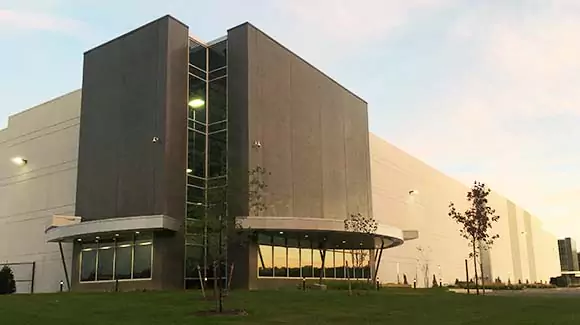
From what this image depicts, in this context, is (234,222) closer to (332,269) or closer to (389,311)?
(389,311)

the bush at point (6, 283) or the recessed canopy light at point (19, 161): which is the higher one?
the recessed canopy light at point (19, 161)

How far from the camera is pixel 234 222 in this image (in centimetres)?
2452

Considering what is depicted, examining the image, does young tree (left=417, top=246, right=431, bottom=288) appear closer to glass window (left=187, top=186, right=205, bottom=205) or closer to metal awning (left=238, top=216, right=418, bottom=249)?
metal awning (left=238, top=216, right=418, bottom=249)

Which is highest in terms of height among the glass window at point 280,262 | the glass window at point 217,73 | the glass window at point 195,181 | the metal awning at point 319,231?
the glass window at point 217,73

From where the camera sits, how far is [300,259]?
1705 inches

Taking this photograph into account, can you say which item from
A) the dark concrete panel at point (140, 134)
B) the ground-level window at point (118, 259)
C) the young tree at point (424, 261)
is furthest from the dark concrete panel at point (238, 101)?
the young tree at point (424, 261)

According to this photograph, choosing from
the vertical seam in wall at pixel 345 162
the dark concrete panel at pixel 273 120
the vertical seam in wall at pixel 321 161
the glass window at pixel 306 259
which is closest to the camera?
the dark concrete panel at pixel 273 120

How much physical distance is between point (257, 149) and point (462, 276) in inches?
2107

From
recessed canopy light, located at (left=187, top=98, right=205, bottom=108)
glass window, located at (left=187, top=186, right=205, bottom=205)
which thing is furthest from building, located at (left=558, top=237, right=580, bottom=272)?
glass window, located at (left=187, top=186, right=205, bottom=205)

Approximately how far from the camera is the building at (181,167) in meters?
37.8

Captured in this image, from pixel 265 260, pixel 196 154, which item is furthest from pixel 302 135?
pixel 265 260

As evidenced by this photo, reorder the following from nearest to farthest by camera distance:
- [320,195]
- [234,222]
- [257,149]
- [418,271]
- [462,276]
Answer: [234,222] < [257,149] < [320,195] < [418,271] < [462,276]

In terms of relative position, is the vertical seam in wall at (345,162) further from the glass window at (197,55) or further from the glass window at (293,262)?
the glass window at (197,55)


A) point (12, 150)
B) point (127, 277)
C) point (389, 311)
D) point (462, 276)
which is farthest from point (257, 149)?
point (462, 276)
